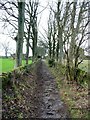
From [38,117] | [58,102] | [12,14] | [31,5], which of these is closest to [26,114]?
[38,117]

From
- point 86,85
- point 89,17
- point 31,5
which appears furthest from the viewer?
point 31,5

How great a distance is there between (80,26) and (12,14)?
6.97 m

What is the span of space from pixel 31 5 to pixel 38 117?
1000 inches

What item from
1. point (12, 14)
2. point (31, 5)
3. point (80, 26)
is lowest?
point (80, 26)

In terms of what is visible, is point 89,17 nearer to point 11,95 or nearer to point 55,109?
point 55,109

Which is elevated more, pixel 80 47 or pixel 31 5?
pixel 31 5

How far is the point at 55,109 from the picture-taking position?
32.1 feet

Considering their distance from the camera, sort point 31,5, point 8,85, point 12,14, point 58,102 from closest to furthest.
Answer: point 8,85, point 58,102, point 12,14, point 31,5

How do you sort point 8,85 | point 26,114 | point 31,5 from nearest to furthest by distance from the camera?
1. point 26,114
2. point 8,85
3. point 31,5

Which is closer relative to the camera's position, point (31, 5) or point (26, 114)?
point (26, 114)

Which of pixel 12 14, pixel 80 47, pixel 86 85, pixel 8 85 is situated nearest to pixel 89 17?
pixel 80 47

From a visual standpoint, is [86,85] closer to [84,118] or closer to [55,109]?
[55,109]

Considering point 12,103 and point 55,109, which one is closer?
point 12,103

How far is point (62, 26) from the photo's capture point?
22.1 metres
